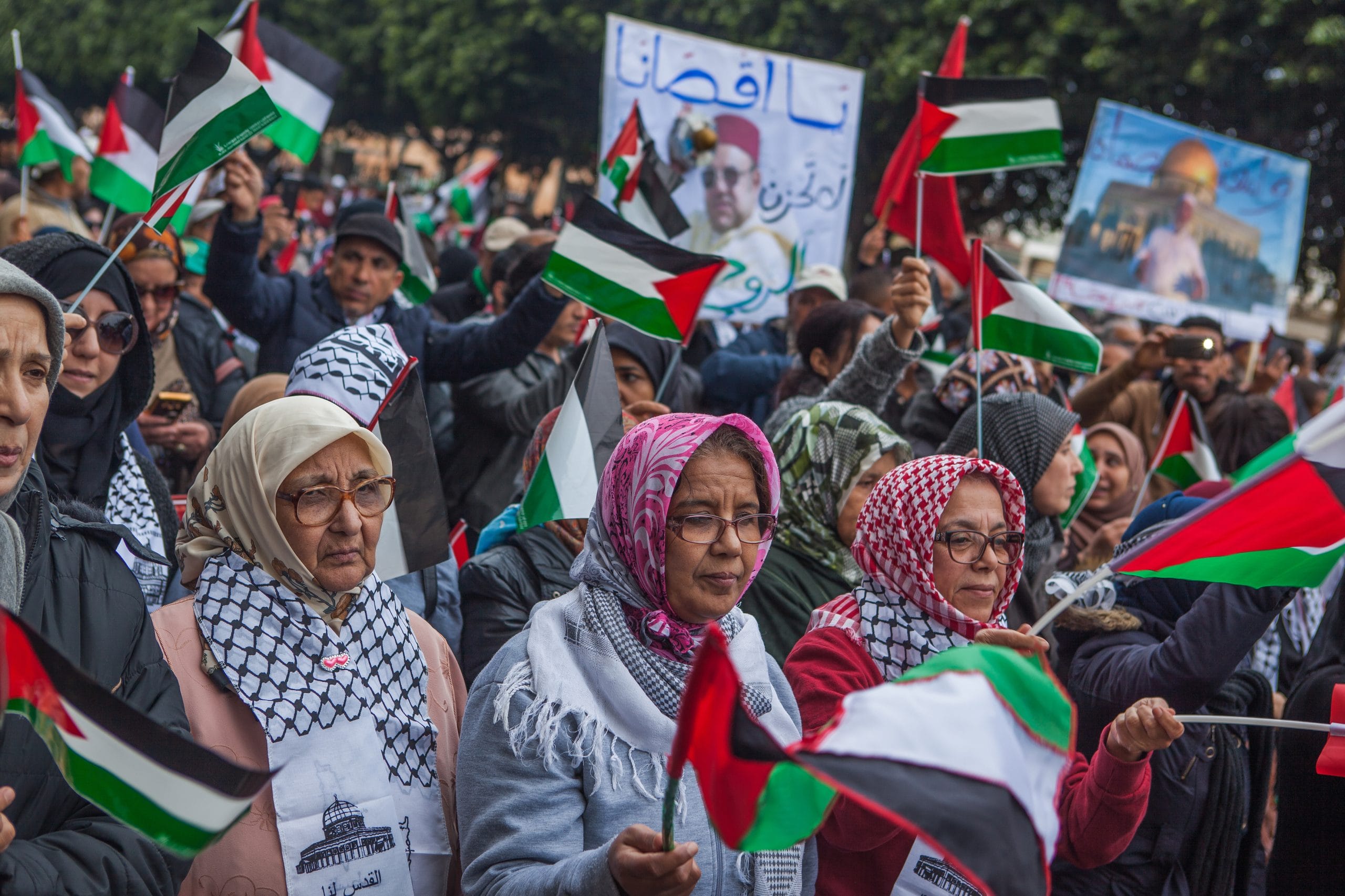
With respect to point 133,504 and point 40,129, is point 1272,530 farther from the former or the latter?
point 40,129

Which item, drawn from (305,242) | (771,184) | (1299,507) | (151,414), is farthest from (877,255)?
(305,242)

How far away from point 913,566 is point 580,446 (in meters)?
1.06

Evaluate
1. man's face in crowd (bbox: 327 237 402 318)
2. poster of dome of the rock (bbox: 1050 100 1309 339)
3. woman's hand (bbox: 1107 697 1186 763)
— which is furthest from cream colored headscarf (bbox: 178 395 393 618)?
poster of dome of the rock (bbox: 1050 100 1309 339)

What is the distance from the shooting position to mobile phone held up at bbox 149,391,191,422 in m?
3.87

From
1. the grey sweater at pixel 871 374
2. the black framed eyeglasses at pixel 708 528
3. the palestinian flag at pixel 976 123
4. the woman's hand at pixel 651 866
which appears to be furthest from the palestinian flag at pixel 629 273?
the woman's hand at pixel 651 866

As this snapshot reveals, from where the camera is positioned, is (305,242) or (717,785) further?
(305,242)

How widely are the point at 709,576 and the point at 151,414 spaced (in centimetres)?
241

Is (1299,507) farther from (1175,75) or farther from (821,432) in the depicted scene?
(1175,75)

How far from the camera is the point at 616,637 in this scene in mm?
2129

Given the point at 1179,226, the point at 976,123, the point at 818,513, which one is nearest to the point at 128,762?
the point at 818,513

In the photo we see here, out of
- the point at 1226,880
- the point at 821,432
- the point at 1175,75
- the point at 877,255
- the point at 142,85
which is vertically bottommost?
the point at 1226,880

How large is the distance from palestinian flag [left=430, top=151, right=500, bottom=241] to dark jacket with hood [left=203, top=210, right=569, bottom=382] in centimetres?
705

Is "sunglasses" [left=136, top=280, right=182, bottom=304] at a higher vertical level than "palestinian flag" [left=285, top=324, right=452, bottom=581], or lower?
higher

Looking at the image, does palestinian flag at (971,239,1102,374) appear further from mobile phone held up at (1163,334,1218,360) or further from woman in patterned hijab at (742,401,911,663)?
mobile phone held up at (1163,334,1218,360)
